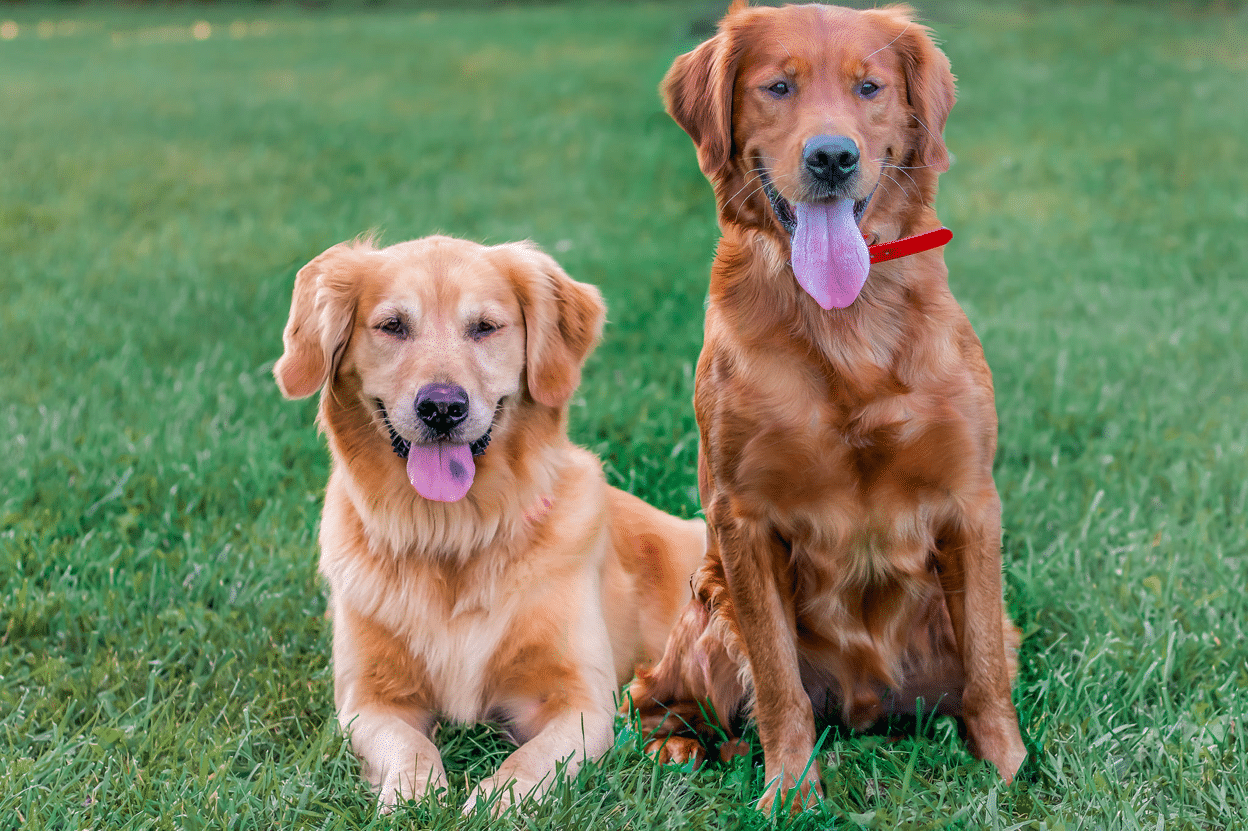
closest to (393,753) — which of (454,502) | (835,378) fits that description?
(454,502)

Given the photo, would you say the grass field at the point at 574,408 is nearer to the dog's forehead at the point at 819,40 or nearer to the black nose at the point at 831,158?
the dog's forehead at the point at 819,40

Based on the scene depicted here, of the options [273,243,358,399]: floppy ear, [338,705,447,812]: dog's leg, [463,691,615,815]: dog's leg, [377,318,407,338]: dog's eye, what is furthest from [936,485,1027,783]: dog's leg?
[273,243,358,399]: floppy ear

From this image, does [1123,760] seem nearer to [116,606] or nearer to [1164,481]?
[1164,481]

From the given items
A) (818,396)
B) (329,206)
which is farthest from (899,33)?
(329,206)

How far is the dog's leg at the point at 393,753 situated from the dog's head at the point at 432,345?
567 millimetres

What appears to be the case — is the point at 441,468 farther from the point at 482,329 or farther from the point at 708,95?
the point at 708,95

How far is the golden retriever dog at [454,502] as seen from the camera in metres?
2.70

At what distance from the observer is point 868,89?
2.39 meters

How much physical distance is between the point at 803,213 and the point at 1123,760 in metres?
1.49

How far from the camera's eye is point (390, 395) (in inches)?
105

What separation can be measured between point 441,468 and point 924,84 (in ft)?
4.61

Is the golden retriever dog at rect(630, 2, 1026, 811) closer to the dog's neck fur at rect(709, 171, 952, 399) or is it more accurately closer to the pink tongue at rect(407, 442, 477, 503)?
the dog's neck fur at rect(709, 171, 952, 399)

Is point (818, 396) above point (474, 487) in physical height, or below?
above

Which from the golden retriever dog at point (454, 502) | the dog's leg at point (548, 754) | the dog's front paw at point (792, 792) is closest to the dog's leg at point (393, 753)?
the golden retriever dog at point (454, 502)
